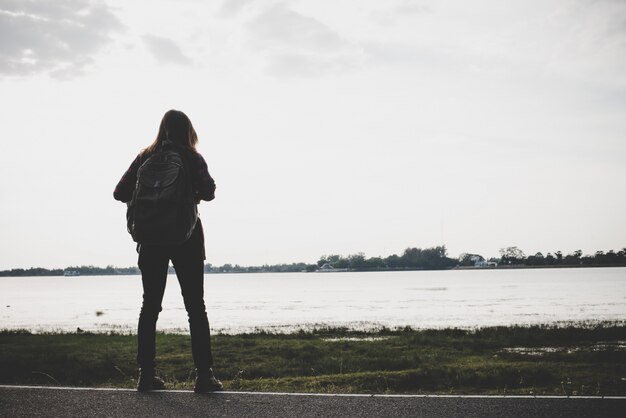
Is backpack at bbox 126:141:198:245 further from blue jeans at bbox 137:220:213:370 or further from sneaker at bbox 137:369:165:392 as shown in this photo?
sneaker at bbox 137:369:165:392

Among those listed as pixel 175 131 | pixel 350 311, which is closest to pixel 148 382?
pixel 175 131

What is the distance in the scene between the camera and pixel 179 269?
4164 millimetres

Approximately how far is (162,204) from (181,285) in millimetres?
691

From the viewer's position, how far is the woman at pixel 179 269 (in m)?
4.14

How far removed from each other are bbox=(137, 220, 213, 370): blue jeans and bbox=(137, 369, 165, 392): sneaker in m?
Answer: 0.06

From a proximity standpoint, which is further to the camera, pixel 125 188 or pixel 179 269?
pixel 125 188

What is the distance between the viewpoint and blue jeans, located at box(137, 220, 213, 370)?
415 cm

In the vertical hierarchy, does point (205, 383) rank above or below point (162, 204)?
below

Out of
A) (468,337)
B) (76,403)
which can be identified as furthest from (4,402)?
(468,337)

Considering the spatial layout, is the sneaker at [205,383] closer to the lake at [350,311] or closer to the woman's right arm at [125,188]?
the woman's right arm at [125,188]

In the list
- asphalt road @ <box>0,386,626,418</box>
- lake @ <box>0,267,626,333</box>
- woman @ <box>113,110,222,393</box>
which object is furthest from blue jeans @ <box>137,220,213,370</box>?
lake @ <box>0,267,626,333</box>

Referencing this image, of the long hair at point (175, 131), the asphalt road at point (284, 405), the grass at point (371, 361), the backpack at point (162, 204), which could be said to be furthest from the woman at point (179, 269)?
the grass at point (371, 361)

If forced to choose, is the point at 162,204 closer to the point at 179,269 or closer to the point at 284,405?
the point at 179,269

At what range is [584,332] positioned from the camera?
73.2 feet
